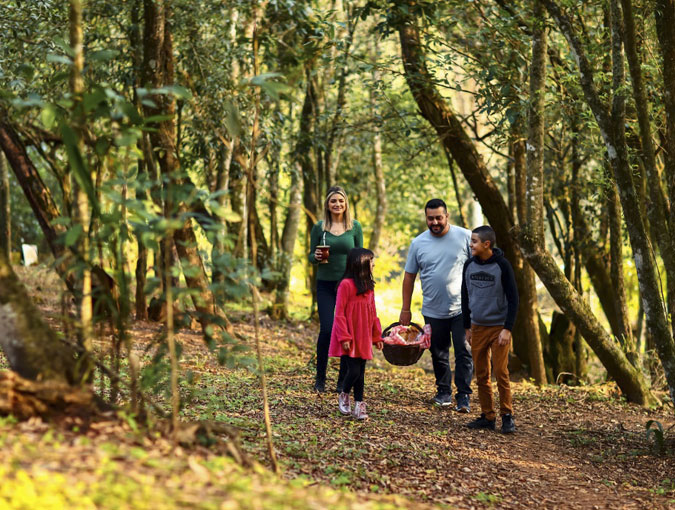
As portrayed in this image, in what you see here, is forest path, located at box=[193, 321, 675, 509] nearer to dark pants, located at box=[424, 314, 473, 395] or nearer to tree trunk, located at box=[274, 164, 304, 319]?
dark pants, located at box=[424, 314, 473, 395]

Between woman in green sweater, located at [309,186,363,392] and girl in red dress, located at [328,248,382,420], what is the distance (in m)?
0.90

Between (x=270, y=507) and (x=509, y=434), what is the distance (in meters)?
4.48

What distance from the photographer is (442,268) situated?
26.7ft

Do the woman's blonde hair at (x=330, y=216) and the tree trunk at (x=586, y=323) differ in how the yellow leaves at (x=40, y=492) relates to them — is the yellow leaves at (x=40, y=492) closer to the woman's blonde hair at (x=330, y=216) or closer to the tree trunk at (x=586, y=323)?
the woman's blonde hair at (x=330, y=216)

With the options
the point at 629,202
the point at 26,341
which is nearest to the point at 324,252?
the point at 629,202

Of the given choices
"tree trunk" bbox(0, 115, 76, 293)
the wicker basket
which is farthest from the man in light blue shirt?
"tree trunk" bbox(0, 115, 76, 293)

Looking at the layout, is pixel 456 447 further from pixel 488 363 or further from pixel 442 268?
pixel 442 268

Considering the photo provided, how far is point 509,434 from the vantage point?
24.4 feet

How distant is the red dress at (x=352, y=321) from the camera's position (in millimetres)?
7004

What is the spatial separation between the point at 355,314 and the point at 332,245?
1197mm

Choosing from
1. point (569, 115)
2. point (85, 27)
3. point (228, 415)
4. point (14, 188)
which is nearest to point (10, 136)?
point (85, 27)

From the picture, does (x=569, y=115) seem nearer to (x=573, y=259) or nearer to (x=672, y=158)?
(x=573, y=259)

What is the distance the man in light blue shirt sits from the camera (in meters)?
8.11

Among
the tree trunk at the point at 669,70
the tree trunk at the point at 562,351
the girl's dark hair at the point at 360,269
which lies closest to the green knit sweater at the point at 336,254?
the girl's dark hair at the point at 360,269
